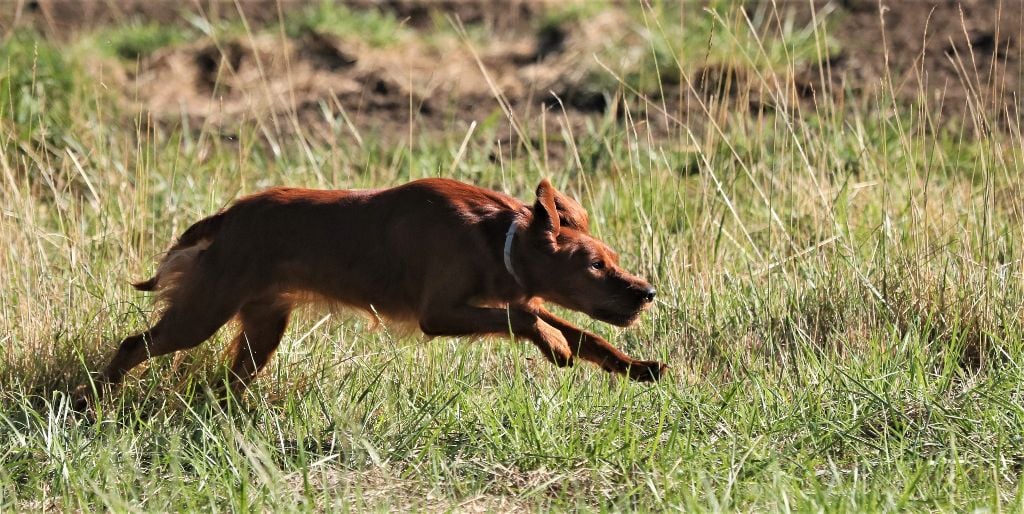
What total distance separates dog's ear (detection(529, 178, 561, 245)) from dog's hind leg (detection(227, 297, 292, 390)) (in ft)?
3.35

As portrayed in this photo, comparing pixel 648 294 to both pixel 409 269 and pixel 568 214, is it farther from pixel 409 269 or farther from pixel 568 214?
pixel 409 269

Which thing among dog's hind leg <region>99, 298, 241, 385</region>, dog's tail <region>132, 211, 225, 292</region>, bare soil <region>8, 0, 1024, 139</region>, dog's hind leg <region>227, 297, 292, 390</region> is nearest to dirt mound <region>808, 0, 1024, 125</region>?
bare soil <region>8, 0, 1024, 139</region>

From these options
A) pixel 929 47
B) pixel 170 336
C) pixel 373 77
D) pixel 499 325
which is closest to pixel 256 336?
pixel 170 336

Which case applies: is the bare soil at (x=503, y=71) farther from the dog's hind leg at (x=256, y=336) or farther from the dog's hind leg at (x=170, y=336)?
the dog's hind leg at (x=170, y=336)

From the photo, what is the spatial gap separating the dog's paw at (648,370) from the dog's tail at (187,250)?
1538 millimetres

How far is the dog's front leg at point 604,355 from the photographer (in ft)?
14.0

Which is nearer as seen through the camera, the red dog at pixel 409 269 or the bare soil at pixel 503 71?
the red dog at pixel 409 269

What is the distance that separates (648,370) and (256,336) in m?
1.45

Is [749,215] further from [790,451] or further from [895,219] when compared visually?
[790,451]

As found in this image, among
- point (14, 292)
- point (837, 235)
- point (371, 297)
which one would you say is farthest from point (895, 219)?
point (14, 292)

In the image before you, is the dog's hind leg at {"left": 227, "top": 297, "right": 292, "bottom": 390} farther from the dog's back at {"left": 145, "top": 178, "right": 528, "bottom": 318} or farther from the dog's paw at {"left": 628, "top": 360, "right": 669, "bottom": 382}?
the dog's paw at {"left": 628, "top": 360, "right": 669, "bottom": 382}

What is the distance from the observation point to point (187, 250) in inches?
184

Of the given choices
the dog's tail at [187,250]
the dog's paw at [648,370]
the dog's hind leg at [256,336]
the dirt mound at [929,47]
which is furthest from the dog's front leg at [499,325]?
the dirt mound at [929,47]

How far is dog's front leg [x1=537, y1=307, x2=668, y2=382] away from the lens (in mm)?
4270
